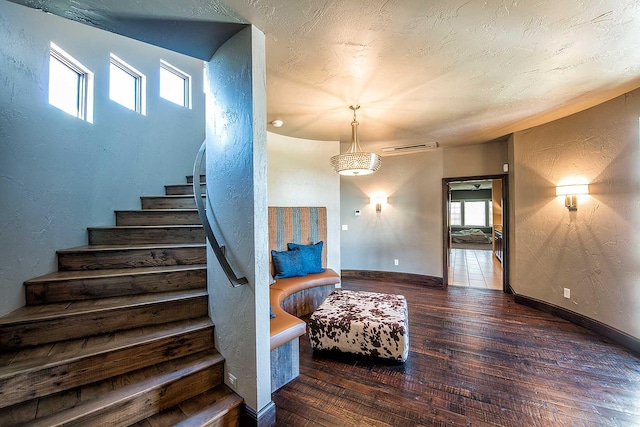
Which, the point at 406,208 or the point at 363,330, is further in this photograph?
the point at 406,208

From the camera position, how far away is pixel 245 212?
1581 mm

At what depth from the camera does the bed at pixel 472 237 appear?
10.6 meters

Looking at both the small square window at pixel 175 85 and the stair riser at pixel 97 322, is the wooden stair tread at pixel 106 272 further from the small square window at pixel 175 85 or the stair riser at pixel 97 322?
the small square window at pixel 175 85

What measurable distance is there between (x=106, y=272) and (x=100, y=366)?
83 cm

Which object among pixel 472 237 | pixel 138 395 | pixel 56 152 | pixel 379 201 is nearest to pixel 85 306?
pixel 138 395

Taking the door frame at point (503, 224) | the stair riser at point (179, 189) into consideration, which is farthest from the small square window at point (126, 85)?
the door frame at point (503, 224)

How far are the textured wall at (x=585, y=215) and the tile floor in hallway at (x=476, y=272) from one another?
39.1 inches

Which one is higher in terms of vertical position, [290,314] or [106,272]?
[106,272]

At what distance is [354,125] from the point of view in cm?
310

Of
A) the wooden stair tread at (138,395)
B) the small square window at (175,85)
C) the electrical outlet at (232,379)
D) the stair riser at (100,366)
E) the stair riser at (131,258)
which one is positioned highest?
the small square window at (175,85)

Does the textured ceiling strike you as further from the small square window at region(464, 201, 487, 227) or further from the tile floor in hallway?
the small square window at region(464, 201, 487, 227)

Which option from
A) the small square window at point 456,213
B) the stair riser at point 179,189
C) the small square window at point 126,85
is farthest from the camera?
the small square window at point 456,213

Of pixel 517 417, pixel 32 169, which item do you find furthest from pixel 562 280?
pixel 32 169

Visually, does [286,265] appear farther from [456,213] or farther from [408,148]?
[456,213]
